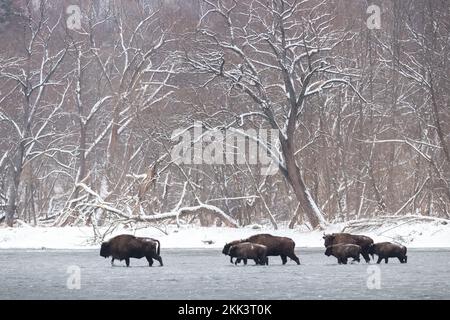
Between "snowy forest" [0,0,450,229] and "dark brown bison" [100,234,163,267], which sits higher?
"snowy forest" [0,0,450,229]

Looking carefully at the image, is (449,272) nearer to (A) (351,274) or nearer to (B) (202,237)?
(A) (351,274)

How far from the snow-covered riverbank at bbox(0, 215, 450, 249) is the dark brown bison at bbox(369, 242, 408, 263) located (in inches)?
245

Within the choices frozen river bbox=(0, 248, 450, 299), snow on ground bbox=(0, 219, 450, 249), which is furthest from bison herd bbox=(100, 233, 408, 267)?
snow on ground bbox=(0, 219, 450, 249)

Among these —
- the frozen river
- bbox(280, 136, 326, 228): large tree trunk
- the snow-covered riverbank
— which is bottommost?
the frozen river

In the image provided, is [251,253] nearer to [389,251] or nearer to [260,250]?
[260,250]

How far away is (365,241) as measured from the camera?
22891mm

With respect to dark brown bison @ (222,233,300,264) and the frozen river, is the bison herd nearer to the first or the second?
dark brown bison @ (222,233,300,264)

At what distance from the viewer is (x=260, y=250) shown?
21359 millimetres

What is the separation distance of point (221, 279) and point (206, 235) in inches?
541

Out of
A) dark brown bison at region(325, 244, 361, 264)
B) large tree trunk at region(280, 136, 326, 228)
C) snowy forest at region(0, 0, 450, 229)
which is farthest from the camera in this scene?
snowy forest at region(0, 0, 450, 229)

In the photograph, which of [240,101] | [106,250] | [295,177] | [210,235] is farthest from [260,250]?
[240,101]

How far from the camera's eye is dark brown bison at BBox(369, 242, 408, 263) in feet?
71.2

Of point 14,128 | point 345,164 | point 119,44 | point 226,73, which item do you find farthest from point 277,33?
point 14,128

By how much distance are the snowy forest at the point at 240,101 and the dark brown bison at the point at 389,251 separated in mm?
10215
